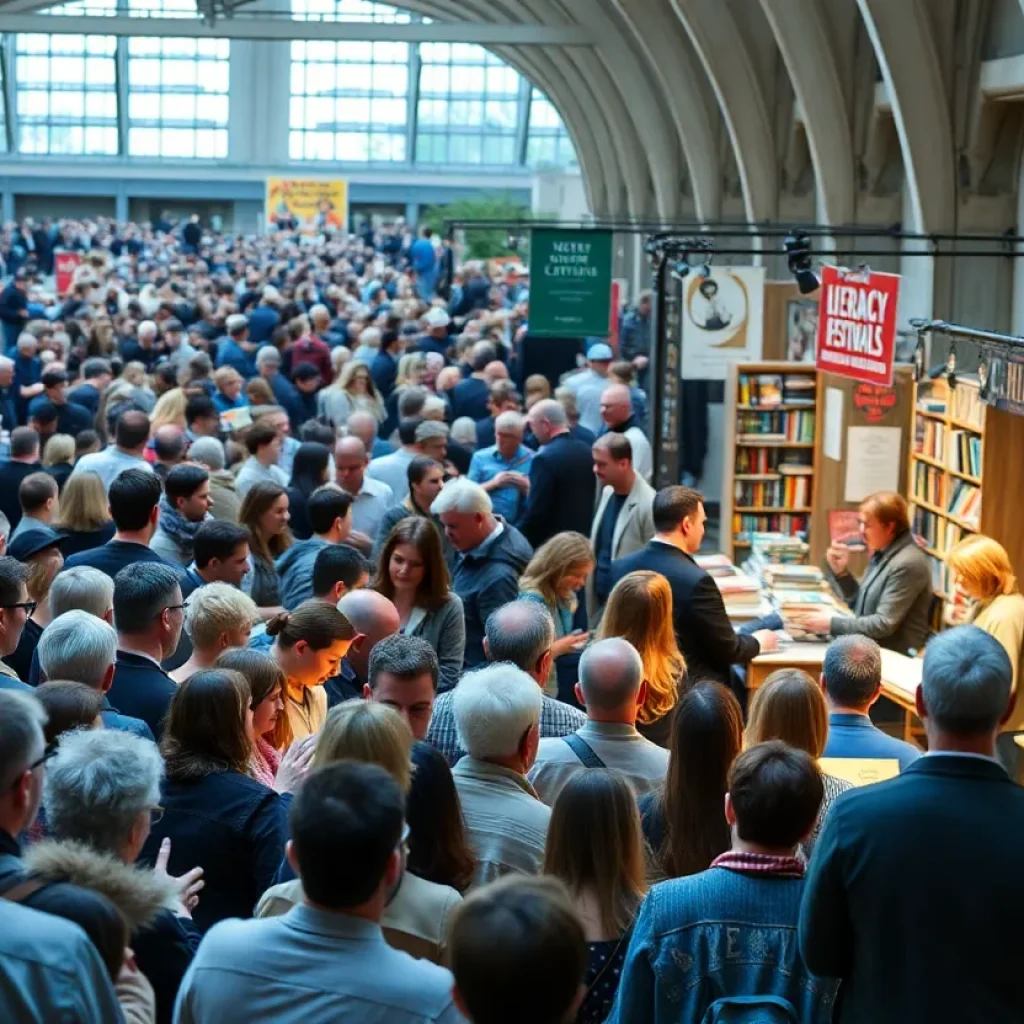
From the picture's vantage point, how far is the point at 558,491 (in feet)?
34.2

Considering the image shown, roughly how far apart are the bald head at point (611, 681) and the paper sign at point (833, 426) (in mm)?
7434

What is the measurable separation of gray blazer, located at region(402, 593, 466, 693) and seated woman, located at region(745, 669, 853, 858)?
2072mm

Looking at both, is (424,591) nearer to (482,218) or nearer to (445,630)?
(445,630)

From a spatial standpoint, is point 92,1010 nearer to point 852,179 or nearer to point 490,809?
point 490,809

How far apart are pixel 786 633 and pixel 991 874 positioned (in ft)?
20.1

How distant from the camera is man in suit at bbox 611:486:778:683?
7.62m

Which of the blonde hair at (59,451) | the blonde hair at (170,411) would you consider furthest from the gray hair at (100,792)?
the blonde hair at (170,411)

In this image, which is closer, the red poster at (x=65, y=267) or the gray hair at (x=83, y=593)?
the gray hair at (x=83, y=593)

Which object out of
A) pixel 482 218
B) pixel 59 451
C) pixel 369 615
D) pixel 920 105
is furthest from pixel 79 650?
pixel 482 218

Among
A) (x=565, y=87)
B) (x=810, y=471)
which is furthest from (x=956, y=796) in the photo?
(x=565, y=87)

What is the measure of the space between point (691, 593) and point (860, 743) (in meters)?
2.05

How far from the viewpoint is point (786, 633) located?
9.41 m

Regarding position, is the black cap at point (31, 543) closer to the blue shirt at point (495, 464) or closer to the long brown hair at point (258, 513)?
the long brown hair at point (258, 513)

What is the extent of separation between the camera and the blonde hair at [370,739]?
3922 mm
